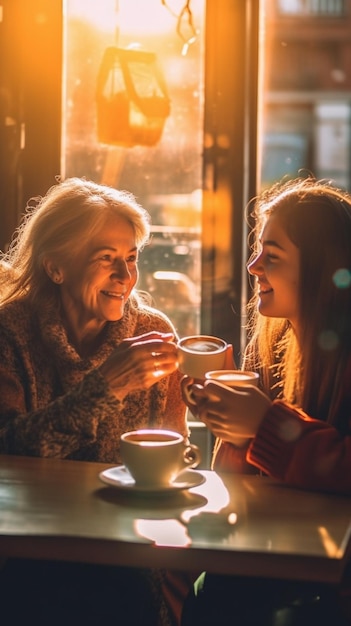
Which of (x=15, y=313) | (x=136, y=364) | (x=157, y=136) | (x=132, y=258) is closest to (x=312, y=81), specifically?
(x=157, y=136)

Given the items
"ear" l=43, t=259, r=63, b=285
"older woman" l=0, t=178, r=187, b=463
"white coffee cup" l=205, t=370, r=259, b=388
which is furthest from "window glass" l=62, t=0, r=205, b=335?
"white coffee cup" l=205, t=370, r=259, b=388

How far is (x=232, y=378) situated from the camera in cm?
173

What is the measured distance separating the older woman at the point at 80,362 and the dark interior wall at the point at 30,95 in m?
0.52

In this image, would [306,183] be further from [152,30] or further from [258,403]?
[152,30]

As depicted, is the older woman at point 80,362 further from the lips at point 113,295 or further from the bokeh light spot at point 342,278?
the bokeh light spot at point 342,278

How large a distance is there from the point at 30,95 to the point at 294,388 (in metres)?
1.46

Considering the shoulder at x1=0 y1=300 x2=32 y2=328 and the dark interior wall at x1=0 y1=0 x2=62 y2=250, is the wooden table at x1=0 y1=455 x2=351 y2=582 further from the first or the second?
the dark interior wall at x1=0 y1=0 x2=62 y2=250

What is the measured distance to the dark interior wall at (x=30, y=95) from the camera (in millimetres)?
2811

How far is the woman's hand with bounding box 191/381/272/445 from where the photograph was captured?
5.36 feet

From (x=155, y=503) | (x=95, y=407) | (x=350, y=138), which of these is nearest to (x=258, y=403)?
(x=155, y=503)

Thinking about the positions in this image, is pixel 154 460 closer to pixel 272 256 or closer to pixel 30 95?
pixel 272 256

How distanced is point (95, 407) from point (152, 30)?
1.51 m

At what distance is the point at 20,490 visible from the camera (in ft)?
5.15

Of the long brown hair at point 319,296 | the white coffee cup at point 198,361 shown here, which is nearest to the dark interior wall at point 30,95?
the long brown hair at point 319,296
